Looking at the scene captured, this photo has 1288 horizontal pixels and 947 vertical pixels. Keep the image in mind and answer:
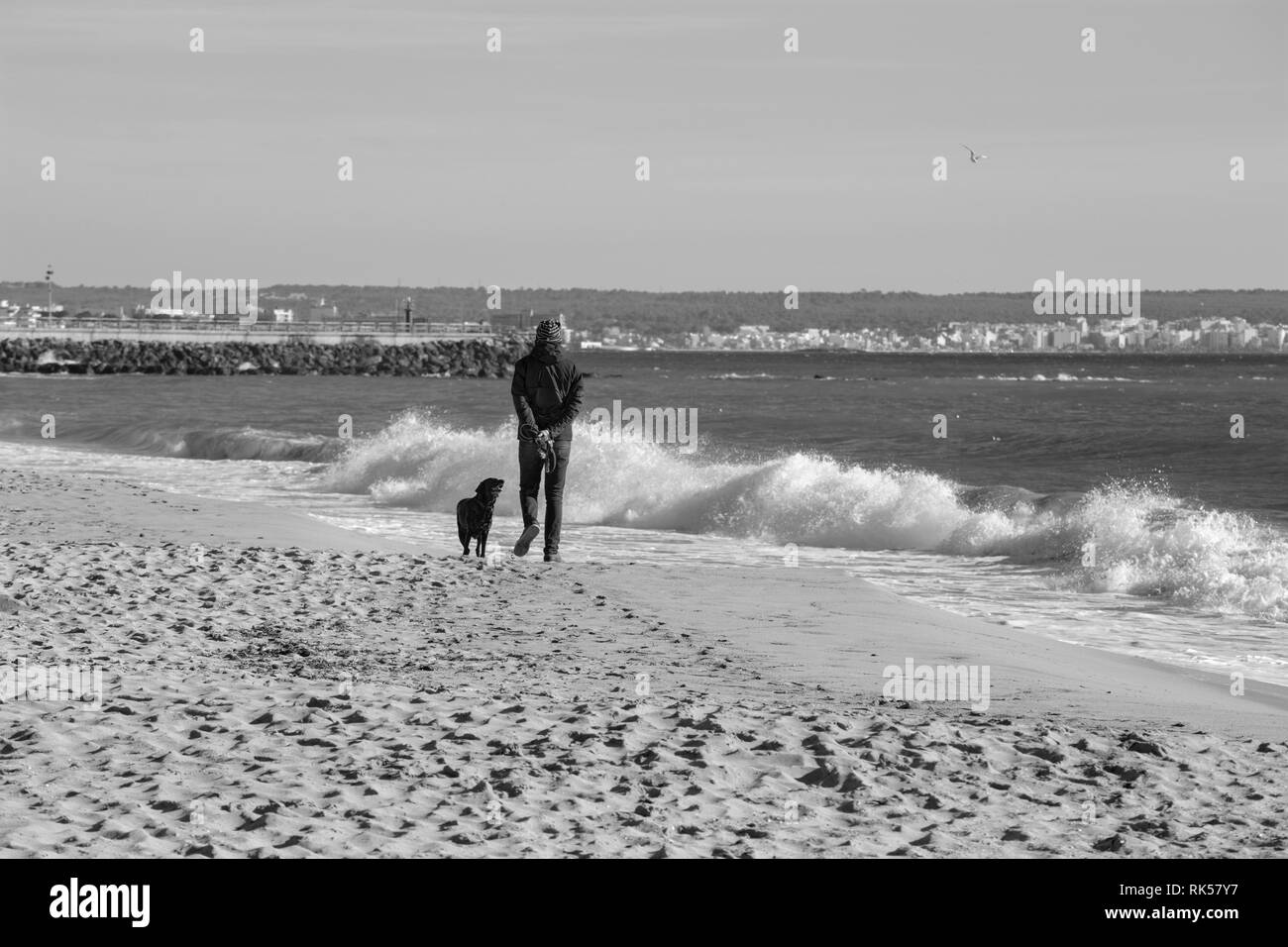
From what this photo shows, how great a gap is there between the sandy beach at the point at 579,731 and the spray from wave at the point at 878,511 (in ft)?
9.75

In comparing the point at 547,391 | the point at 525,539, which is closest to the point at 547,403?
the point at 547,391

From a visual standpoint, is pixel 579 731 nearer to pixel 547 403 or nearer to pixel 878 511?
pixel 547 403

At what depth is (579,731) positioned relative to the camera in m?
6.61

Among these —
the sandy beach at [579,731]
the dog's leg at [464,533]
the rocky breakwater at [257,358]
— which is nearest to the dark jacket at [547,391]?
the dog's leg at [464,533]

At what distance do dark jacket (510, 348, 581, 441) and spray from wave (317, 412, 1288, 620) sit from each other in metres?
4.66

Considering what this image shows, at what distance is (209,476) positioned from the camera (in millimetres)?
24938

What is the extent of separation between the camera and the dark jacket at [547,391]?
1229cm

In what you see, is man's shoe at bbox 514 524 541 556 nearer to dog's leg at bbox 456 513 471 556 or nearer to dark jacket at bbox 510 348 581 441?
dog's leg at bbox 456 513 471 556

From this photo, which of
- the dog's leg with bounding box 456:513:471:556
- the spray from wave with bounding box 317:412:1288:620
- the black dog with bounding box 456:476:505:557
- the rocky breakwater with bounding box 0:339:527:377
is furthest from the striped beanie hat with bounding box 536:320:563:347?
the rocky breakwater with bounding box 0:339:527:377

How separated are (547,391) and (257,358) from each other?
8080 centimetres

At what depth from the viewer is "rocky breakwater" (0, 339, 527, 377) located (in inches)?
3275
